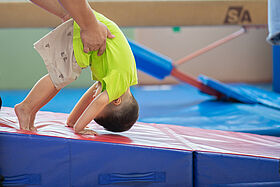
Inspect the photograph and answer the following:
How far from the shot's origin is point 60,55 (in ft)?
4.42

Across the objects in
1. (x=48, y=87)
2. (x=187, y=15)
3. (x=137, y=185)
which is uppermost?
(x=187, y=15)

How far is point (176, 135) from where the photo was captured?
1.49 metres

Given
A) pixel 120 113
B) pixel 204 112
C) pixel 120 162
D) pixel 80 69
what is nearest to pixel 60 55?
pixel 80 69

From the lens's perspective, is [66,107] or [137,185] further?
[66,107]

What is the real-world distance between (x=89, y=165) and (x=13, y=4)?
1.43 m

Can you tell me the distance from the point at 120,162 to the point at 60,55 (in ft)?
1.56

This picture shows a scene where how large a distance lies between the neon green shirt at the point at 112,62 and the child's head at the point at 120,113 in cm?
5

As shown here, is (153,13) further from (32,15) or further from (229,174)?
(229,174)

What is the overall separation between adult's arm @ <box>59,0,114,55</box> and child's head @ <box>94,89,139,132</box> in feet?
0.86

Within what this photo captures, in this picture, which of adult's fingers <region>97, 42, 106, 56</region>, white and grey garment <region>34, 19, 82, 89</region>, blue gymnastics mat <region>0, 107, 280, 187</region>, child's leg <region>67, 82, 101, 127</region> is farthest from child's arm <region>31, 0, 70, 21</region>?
blue gymnastics mat <region>0, 107, 280, 187</region>

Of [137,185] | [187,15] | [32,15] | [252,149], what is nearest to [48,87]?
[137,185]

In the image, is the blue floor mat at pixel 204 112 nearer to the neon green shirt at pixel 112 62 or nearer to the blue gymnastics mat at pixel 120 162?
the blue gymnastics mat at pixel 120 162

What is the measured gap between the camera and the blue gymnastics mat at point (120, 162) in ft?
3.74

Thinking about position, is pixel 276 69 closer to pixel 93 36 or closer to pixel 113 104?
pixel 113 104
